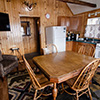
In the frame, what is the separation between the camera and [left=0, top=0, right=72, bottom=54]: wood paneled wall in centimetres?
338

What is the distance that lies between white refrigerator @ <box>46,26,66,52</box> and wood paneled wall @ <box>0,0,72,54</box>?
0.51 metres

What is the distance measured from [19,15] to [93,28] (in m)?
3.42

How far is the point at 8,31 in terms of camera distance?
135 inches

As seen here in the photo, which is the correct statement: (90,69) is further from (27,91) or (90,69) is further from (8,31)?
(8,31)

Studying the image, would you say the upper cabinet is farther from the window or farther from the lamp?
the lamp

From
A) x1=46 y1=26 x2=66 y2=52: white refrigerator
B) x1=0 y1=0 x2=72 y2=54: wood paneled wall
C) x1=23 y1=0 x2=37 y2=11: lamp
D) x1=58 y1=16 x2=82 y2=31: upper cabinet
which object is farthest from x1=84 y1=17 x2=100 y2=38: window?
x1=23 y1=0 x2=37 y2=11: lamp

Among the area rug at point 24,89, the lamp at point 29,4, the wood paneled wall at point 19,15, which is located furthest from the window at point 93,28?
the lamp at point 29,4

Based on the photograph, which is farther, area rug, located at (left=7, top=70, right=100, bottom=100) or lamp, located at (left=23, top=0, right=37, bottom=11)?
lamp, located at (left=23, top=0, right=37, bottom=11)

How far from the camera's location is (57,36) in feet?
12.8

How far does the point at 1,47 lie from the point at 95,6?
4.34m

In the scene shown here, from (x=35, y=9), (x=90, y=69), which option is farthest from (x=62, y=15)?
(x=90, y=69)

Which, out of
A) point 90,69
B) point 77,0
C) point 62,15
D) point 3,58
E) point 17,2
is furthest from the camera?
point 62,15

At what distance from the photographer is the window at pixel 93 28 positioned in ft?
12.1

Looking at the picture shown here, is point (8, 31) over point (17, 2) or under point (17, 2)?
under
